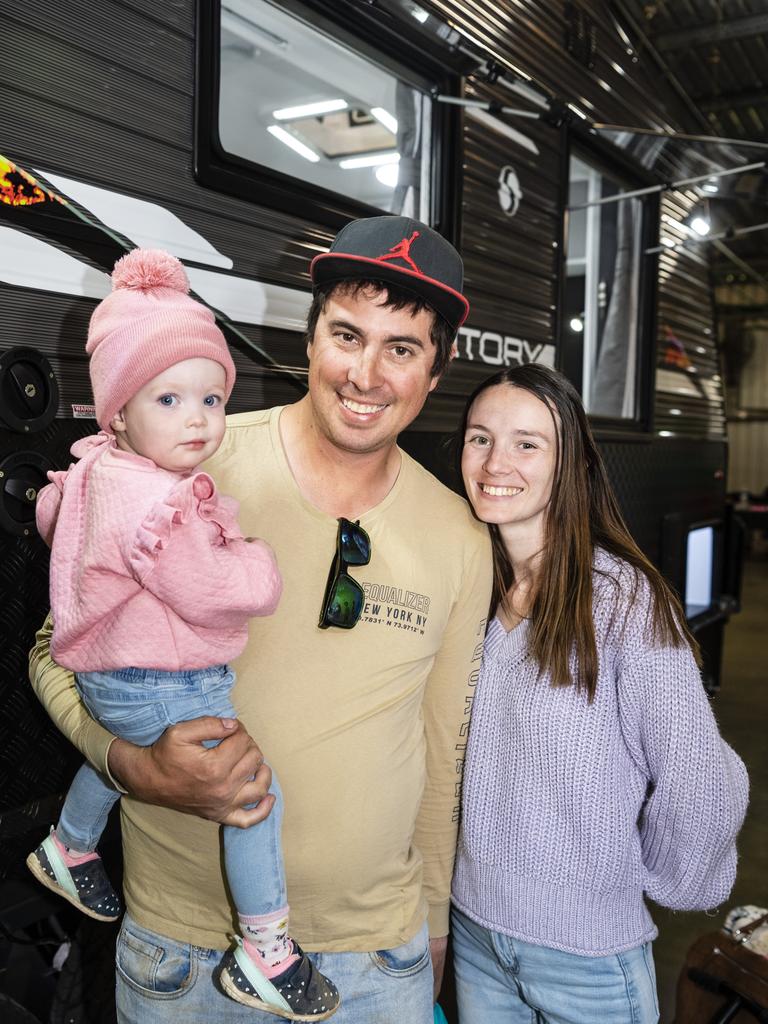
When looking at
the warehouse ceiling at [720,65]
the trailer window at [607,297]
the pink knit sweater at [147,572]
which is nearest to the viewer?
the pink knit sweater at [147,572]

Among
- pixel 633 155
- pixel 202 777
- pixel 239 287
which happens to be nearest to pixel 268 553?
pixel 202 777

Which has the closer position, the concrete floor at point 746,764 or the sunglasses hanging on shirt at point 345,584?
the sunglasses hanging on shirt at point 345,584

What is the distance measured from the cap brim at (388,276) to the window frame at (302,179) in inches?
23.5

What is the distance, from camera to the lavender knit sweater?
57.5 inches

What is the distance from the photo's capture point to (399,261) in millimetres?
1436

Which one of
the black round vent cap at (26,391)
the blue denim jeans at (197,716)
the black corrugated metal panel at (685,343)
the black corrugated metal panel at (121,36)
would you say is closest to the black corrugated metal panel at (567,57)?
the black corrugated metal panel at (685,343)

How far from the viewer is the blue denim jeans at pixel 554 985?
4.93 feet

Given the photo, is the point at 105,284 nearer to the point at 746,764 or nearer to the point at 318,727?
the point at 318,727

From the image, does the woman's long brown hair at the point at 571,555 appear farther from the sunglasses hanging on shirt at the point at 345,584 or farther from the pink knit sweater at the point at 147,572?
the pink knit sweater at the point at 147,572

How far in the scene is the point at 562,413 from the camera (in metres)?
1.66

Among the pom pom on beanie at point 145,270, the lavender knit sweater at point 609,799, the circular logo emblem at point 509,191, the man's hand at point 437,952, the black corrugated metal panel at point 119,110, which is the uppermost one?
the circular logo emblem at point 509,191

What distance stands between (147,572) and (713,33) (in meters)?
6.40

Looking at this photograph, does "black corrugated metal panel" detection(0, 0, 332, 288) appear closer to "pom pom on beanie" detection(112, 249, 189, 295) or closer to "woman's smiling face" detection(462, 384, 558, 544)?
"pom pom on beanie" detection(112, 249, 189, 295)

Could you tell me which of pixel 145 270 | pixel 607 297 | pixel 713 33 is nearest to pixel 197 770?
pixel 145 270
